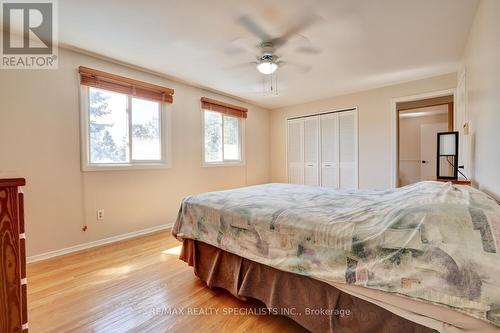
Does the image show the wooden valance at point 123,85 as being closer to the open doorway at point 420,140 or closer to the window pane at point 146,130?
the window pane at point 146,130

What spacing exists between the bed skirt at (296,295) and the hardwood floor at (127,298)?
5.4 inches

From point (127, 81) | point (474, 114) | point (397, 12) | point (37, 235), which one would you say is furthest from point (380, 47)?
point (37, 235)

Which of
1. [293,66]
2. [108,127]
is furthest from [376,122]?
[108,127]

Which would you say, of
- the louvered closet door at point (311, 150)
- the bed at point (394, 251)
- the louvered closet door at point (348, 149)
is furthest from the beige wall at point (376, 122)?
the bed at point (394, 251)

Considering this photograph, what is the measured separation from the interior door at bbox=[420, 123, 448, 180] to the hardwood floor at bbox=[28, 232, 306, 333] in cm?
617

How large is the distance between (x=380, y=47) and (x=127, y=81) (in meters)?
3.19

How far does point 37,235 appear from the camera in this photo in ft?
8.15

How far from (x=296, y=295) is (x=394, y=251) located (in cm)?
67

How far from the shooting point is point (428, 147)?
589 cm

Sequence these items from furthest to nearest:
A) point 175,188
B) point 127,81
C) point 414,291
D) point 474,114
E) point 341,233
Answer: point 175,188, point 127,81, point 474,114, point 341,233, point 414,291

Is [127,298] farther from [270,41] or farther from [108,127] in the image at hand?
[270,41]

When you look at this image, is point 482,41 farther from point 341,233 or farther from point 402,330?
point 402,330

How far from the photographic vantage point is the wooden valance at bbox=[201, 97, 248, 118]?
4.13 m

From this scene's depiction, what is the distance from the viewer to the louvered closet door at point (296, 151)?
16.9 feet
